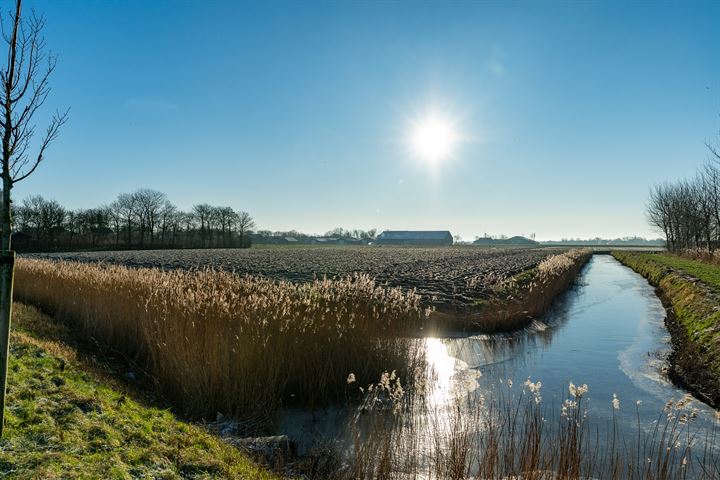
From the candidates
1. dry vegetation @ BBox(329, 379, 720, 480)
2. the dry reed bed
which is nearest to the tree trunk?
the dry reed bed

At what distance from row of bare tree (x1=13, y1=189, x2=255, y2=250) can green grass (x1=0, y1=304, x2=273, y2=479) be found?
72877 mm

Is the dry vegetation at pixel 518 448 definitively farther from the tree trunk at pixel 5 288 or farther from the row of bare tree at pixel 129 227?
the row of bare tree at pixel 129 227

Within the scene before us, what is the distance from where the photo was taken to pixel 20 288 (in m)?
17.4

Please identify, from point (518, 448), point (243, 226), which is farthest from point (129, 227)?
point (518, 448)

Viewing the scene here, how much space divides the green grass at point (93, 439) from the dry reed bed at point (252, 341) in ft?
4.38

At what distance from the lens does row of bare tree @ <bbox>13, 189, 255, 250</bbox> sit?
72.4 m

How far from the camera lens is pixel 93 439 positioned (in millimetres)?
4500

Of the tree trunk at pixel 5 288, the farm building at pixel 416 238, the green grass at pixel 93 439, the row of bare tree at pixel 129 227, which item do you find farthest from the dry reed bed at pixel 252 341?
the farm building at pixel 416 238

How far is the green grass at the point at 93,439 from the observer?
3941mm

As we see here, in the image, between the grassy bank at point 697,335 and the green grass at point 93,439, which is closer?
the green grass at point 93,439

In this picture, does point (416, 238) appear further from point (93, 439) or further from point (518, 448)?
point (93, 439)

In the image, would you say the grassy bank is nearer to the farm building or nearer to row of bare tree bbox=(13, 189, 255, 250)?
row of bare tree bbox=(13, 189, 255, 250)

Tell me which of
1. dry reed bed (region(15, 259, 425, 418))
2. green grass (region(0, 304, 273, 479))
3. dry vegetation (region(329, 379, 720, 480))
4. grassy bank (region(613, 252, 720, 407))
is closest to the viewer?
green grass (region(0, 304, 273, 479))

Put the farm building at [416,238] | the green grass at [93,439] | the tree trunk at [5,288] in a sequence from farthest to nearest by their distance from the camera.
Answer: the farm building at [416,238]
the tree trunk at [5,288]
the green grass at [93,439]
